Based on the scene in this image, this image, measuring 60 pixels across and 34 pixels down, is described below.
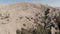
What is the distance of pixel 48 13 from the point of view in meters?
29.3

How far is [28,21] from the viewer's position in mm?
29234

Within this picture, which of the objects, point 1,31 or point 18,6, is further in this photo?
point 18,6

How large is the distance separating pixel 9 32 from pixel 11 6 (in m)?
10.7

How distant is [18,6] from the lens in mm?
34625

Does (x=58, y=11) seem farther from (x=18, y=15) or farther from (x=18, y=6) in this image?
(x=18, y=6)

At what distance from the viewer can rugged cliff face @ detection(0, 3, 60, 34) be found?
26.0m

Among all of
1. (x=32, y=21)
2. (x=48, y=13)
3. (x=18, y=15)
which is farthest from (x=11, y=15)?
(x=48, y=13)

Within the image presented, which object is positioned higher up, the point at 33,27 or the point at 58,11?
the point at 58,11

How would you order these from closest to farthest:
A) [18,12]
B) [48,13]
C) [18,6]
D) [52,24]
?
[52,24], [48,13], [18,12], [18,6]

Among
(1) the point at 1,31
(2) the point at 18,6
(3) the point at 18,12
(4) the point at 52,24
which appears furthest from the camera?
(2) the point at 18,6

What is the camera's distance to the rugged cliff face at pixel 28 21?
1025 inches

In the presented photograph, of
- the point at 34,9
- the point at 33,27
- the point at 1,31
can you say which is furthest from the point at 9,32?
the point at 34,9

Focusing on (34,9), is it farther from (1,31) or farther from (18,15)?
(1,31)

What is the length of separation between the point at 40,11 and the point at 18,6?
11.7ft
